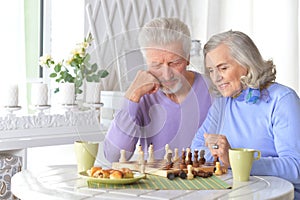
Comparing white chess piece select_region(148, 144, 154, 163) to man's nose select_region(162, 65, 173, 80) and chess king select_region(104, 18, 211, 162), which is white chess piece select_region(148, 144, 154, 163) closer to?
chess king select_region(104, 18, 211, 162)

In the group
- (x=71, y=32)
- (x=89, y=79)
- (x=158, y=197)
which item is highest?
(x=71, y=32)

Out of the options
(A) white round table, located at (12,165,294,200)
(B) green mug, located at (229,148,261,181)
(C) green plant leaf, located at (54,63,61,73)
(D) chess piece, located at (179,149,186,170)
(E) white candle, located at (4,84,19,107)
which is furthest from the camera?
(C) green plant leaf, located at (54,63,61,73)

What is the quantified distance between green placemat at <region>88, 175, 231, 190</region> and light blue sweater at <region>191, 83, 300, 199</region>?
7.6 inches

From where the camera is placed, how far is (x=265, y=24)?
11.3 ft

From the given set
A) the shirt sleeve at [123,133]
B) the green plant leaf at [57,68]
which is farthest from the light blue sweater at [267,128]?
the green plant leaf at [57,68]

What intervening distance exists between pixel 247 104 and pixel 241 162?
1.20ft

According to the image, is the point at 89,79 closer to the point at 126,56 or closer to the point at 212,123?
the point at 126,56

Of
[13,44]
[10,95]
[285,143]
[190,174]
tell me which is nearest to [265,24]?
[13,44]

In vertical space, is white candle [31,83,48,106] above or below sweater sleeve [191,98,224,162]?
above

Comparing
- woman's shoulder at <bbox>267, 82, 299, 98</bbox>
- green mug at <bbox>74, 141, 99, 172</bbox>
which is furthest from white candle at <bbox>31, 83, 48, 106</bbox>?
woman's shoulder at <bbox>267, 82, 299, 98</bbox>

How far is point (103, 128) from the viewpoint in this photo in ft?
5.44

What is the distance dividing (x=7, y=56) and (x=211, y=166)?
1613 millimetres

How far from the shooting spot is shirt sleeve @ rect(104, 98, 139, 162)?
164cm

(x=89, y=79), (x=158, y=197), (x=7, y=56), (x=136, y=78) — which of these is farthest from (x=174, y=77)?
(x=7, y=56)
